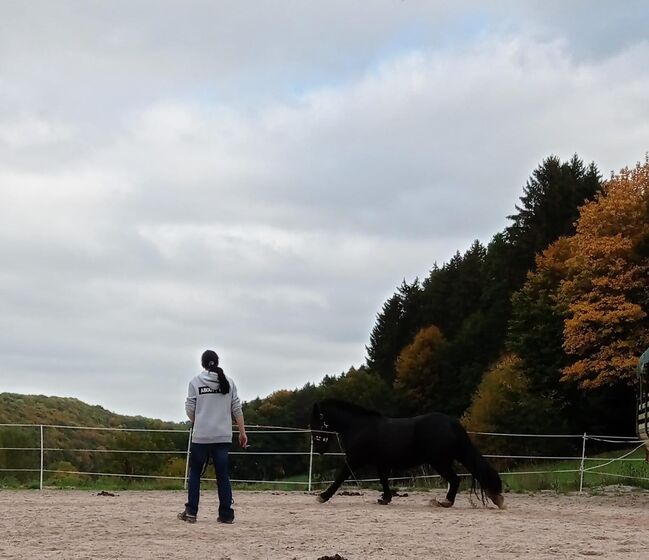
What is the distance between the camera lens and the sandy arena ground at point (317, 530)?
738 centimetres

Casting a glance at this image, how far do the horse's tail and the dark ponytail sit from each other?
4.58m

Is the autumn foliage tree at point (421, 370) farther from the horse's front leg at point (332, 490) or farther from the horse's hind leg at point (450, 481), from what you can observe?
the horse's front leg at point (332, 490)

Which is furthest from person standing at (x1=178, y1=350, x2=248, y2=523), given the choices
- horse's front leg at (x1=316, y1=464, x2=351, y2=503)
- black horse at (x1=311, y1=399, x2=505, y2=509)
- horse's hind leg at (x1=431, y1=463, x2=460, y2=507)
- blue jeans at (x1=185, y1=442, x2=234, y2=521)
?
horse's hind leg at (x1=431, y1=463, x2=460, y2=507)

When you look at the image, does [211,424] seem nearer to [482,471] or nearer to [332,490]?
[332,490]

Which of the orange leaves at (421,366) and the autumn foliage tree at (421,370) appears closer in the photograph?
the autumn foliage tree at (421,370)

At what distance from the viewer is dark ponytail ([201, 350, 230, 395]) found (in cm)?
906

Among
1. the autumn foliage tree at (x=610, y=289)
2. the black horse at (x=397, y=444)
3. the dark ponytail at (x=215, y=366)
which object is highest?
the autumn foliage tree at (x=610, y=289)

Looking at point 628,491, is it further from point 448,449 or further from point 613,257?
point 613,257

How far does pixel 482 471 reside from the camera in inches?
481

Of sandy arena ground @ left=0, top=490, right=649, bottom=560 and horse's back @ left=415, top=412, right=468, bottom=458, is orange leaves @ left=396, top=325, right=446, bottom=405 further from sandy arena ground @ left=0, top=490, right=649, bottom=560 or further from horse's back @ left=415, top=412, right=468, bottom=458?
sandy arena ground @ left=0, top=490, right=649, bottom=560

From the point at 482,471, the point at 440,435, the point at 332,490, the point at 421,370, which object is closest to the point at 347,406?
the point at 332,490

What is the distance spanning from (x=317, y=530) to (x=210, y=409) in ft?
5.28

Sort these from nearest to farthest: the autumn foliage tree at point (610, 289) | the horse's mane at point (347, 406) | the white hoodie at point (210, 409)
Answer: the white hoodie at point (210, 409) → the horse's mane at point (347, 406) → the autumn foliage tree at point (610, 289)

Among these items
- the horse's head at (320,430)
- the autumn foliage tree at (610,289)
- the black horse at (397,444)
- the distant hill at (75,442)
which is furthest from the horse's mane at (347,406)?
the autumn foliage tree at (610,289)
